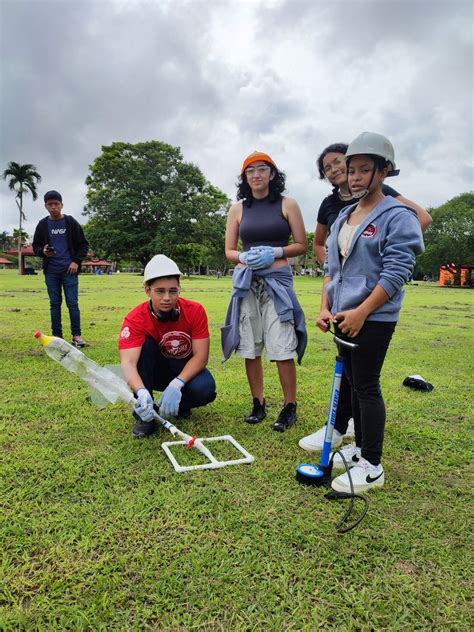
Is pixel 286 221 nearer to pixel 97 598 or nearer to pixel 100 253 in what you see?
pixel 97 598

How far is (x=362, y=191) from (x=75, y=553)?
2.44m

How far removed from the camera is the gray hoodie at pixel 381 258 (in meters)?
2.44

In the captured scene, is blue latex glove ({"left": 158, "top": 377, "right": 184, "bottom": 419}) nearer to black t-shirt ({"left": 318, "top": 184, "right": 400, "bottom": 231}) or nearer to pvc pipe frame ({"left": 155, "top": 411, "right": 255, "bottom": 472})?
pvc pipe frame ({"left": 155, "top": 411, "right": 255, "bottom": 472})

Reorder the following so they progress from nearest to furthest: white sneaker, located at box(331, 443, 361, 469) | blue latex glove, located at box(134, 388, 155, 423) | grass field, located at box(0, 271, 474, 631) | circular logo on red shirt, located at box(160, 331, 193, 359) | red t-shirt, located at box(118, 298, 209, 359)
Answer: grass field, located at box(0, 271, 474, 631)
white sneaker, located at box(331, 443, 361, 469)
blue latex glove, located at box(134, 388, 155, 423)
red t-shirt, located at box(118, 298, 209, 359)
circular logo on red shirt, located at box(160, 331, 193, 359)

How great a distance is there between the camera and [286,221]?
3.69 meters

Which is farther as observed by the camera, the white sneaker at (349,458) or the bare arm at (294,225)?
the bare arm at (294,225)

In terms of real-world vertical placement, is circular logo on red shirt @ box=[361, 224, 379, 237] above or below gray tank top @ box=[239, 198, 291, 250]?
below

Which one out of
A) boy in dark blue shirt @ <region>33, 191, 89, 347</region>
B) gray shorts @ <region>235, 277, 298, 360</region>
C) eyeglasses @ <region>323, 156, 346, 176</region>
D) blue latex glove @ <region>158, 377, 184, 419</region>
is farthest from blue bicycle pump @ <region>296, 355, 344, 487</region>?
boy in dark blue shirt @ <region>33, 191, 89, 347</region>

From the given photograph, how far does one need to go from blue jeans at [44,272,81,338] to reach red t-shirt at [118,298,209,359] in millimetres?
3453

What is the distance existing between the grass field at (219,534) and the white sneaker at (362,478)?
0.08m

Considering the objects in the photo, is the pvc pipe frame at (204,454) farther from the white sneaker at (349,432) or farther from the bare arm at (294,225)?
the bare arm at (294,225)

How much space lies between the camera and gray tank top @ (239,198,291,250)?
3662mm

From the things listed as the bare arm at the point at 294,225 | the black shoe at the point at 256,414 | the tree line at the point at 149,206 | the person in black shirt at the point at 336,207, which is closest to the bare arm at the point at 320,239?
the person in black shirt at the point at 336,207

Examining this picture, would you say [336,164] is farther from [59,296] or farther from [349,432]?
[59,296]
